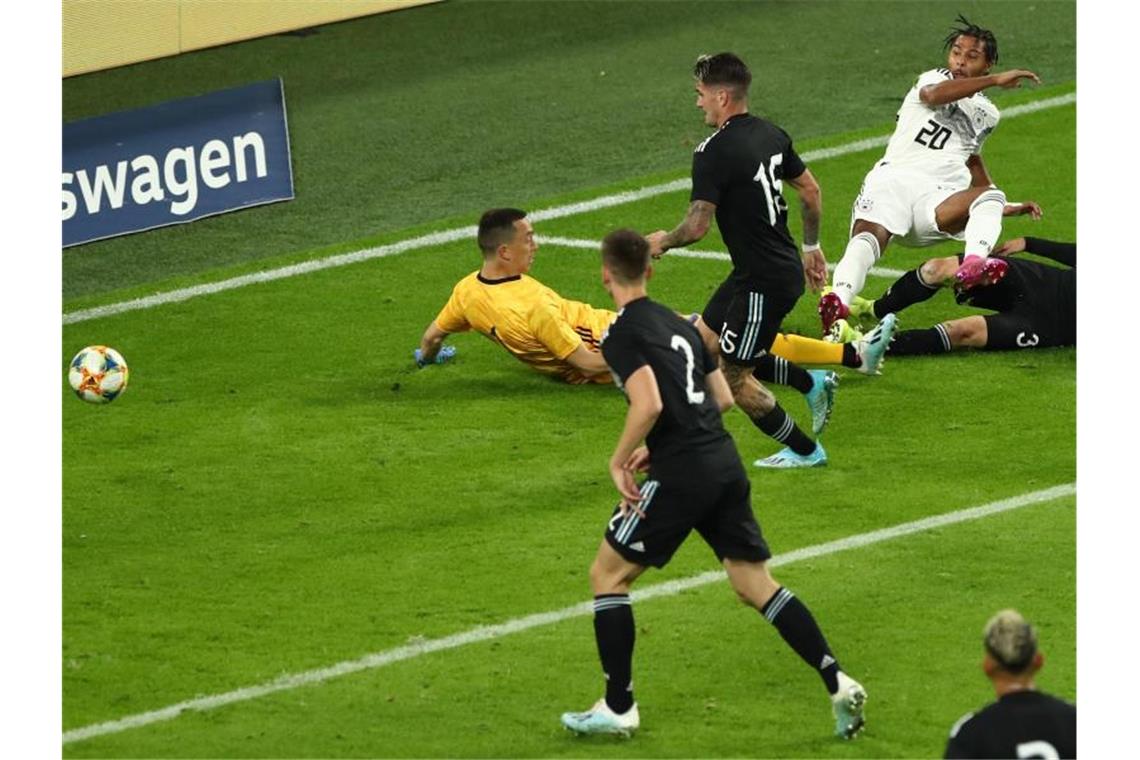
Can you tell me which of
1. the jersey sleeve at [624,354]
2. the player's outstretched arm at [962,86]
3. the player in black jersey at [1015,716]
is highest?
the player's outstretched arm at [962,86]

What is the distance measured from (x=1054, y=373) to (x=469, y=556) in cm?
444

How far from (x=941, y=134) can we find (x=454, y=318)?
339 centimetres

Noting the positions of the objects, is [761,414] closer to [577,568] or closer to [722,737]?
[577,568]

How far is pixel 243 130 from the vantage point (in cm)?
1783

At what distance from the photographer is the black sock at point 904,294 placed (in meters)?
14.7

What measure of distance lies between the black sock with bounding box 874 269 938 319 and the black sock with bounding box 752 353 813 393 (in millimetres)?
2003

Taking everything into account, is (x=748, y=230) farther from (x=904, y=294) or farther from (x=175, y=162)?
(x=175, y=162)

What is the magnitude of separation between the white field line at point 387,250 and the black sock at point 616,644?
24.3 feet

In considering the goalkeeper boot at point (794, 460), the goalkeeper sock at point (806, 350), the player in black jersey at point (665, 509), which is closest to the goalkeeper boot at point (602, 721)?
the player in black jersey at point (665, 509)

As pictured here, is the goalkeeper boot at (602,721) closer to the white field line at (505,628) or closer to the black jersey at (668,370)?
the black jersey at (668,370)

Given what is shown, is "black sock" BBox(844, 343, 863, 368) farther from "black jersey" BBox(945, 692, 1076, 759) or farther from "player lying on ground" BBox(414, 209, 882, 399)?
"black jersey" BBox(945, 692, 1076, 759)

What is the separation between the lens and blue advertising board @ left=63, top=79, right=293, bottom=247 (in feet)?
56.1

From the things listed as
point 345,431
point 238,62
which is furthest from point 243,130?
point 345,431

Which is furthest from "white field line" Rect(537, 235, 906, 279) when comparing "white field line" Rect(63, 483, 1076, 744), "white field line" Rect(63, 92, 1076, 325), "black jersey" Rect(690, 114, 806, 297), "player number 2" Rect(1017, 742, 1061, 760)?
"player number 2" Rect(1017, 742, 1061, 760)
